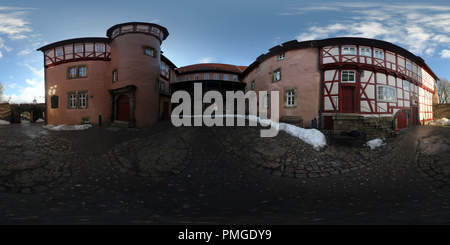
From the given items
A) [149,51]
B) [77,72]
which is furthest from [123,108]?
[77,72]

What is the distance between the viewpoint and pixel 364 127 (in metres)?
8.09

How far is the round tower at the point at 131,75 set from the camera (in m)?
9.05

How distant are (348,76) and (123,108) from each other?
47.9ft

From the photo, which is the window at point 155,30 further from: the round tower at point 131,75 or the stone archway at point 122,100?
the stone archway at point 122,100

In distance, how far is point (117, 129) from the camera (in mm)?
7891

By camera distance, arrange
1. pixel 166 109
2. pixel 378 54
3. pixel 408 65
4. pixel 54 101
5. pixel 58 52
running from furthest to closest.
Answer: pixel 166 109 → pixel 408 65 → pixel 378 54 → pixel 58 52 → pixel 54 101

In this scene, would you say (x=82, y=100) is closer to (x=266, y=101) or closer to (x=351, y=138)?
(x=266, y=101)

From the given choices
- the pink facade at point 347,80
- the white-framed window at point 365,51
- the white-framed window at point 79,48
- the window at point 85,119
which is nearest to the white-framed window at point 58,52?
the white-framed window at point 79,48

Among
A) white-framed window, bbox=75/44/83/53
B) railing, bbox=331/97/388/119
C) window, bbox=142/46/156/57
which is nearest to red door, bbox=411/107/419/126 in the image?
railing, bbox=331/97/388/119

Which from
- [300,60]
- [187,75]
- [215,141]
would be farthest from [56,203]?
[187,75]

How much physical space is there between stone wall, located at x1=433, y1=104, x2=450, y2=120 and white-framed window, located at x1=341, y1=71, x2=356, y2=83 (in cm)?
1257

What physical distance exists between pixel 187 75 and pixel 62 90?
1683 centimetres

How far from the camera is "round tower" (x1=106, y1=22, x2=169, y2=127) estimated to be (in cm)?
905

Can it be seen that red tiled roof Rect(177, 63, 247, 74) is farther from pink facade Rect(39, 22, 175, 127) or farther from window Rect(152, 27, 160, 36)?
pink facade Rect(39, 22, 175, 127)
